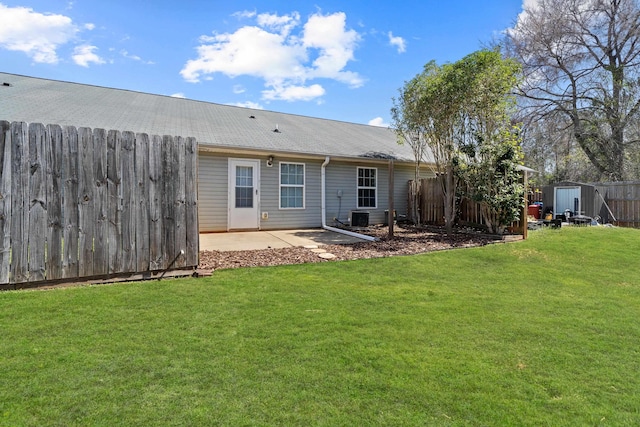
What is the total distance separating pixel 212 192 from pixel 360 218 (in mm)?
4977

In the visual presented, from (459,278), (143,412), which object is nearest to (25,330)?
(143,412)

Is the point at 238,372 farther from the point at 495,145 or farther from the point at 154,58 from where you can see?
the point at 154,58

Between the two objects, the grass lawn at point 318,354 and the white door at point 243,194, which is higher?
the white door at point 243,194

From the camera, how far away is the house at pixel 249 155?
9.58 m

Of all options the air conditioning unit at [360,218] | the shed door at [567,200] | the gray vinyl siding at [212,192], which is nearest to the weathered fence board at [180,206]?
the gray vinyl siding at [212,192]

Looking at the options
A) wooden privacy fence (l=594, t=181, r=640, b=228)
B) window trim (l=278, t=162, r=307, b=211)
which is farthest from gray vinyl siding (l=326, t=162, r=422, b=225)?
wooden privacy fence (l=594, t=181, r=640, b=228)

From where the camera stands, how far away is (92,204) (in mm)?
4297

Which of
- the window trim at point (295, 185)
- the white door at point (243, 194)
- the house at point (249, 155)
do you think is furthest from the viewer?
the window trim at point (295, 185)

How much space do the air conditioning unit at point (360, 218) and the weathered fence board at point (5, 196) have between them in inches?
357

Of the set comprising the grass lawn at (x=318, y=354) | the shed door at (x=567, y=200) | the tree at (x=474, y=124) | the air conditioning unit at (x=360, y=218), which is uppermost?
the tree at (x=474, y=124)

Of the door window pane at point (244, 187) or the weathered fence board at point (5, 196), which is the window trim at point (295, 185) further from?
the weathered fence board at point (5, 196)

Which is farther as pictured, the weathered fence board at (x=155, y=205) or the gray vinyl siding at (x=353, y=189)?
the gray vinyl siding at (x=353, y=189)

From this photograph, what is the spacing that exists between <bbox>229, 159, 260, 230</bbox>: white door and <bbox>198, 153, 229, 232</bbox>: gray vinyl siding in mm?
178

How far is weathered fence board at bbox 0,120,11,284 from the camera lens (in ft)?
12.6
